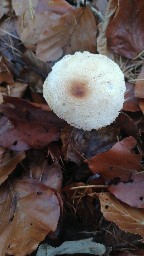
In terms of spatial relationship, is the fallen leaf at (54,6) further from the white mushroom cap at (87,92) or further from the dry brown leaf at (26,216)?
the dry brown leaf at (26,216)

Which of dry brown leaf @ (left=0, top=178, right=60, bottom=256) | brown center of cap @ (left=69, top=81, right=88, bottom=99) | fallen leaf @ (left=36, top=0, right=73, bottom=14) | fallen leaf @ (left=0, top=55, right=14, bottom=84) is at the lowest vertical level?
dry brown leaf @ (left=0, top=178, right=60, bottom=256)

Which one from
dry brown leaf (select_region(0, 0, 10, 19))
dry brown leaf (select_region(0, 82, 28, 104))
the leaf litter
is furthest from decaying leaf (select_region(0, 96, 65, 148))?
dry brown leaf (select_region(0, 0, 10, 19))

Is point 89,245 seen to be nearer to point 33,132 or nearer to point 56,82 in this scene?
point 33,132

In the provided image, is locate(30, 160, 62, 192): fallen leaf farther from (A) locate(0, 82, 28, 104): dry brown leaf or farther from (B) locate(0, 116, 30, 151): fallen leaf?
(A) locate(0, 82, 28, 104): dry brown leaf

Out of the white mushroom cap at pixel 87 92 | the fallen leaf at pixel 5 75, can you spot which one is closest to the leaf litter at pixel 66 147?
the fallen leaf at pixel 5 75

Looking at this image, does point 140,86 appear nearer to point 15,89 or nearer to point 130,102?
point 130,102

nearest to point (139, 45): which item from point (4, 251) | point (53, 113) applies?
point (53, 113)
